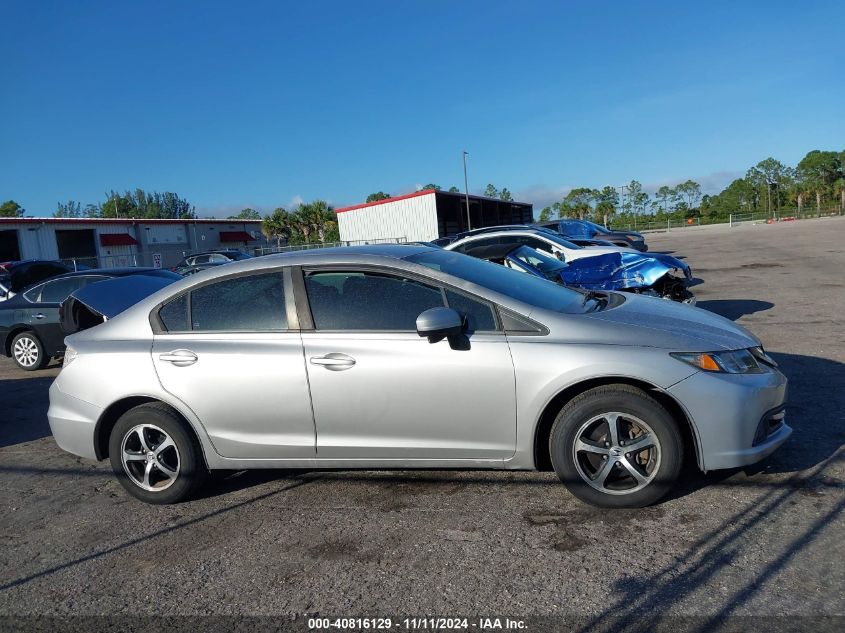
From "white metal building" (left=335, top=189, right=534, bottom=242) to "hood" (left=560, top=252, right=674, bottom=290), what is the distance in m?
27.7

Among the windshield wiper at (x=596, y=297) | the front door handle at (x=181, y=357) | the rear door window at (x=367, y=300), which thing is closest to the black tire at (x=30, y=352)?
the front door handle at (x=181, y=357)

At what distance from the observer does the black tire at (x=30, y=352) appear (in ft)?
31.9

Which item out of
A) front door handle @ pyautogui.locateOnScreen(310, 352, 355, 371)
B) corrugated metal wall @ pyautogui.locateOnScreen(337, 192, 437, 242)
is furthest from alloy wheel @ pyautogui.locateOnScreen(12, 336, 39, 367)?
corrugated metal wall @ pyautogui.locateOnScreen(337, 192, 437, 242)

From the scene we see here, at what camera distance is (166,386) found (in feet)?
13.8

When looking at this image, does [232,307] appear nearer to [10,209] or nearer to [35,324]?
[35,324]

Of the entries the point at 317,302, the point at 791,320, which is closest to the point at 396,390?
the point at 317,302

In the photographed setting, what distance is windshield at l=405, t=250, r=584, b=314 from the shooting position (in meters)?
4.11

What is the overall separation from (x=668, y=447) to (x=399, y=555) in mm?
1565

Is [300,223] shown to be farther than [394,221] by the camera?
Yes

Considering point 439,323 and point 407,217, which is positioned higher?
point 407,217

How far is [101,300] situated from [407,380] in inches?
130

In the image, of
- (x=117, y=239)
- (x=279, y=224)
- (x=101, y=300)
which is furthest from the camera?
(x=279, y=224)

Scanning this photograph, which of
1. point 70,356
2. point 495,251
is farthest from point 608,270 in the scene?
point 70,356

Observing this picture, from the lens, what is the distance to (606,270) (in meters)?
9.21
